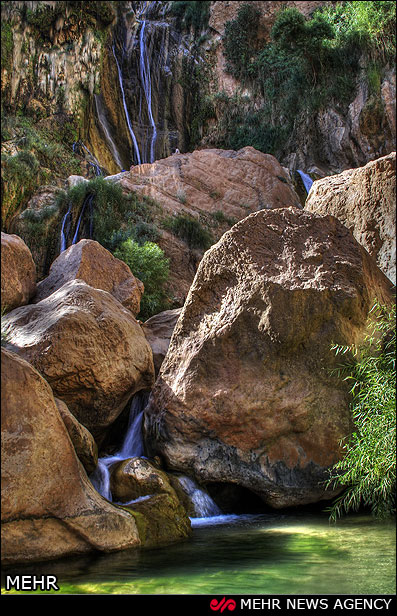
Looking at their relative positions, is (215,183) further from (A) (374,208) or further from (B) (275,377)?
(B) (275,377)

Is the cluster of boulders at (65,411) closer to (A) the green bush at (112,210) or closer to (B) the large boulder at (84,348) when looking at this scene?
(B) the large boulder at (84,348)

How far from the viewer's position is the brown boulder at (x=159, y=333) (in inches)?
358

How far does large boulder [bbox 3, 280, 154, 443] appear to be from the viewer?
21.1 ft

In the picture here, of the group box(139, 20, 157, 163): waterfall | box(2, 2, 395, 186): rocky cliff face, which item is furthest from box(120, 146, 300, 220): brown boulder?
box(139, 20, 157, 163): waterfall

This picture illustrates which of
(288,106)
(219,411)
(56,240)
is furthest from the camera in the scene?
(288,106)

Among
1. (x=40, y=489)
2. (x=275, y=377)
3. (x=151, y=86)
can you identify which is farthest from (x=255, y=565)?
(x=151, y=86)

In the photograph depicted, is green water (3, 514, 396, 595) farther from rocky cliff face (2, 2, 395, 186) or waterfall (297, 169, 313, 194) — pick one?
rocky cliff face (2, 2, 395, 186)

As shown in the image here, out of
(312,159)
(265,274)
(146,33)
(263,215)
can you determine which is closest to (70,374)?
(265,274)

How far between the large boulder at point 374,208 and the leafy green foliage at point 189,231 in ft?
24.9

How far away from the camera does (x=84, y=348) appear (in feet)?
21.5

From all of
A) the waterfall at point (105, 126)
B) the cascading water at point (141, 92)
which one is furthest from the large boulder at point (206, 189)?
the cascading water at point (141, 92)

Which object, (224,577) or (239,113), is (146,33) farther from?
(224,577)
